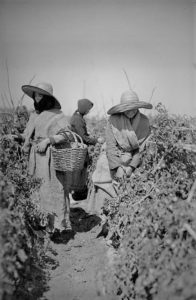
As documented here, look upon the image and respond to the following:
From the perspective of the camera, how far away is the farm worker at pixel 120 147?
3908mm

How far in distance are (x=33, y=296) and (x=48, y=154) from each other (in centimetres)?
154

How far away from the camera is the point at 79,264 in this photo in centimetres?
350

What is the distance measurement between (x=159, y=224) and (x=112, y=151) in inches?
64.2

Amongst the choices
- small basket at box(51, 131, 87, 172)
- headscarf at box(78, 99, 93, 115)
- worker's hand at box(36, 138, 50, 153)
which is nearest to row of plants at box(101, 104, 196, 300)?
small basket at box(51, 131, 87, 172)

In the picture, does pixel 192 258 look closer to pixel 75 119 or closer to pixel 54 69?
pixel 75 119

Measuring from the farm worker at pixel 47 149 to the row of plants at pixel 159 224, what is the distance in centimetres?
54

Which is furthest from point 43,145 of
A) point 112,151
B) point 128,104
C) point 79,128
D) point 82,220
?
point 79,128

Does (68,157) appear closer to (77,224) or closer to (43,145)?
(43,145)

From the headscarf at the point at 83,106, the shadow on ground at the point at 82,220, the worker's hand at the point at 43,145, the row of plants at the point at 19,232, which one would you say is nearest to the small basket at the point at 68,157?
the worker's hand at the point at 43,145

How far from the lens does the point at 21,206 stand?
313 centimetres

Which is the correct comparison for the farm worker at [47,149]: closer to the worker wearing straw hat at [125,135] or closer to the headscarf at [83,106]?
the worker wearing straw hat at [125,135]

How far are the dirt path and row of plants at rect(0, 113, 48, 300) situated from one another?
0.17 meters

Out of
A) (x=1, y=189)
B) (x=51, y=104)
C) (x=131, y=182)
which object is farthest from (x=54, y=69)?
(x=1, y=189)

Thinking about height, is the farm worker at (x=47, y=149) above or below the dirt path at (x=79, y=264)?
above
